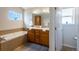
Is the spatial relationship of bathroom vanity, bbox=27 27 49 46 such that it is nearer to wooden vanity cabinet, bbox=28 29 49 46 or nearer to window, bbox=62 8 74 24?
wooden vanity cabinet, bbox=28 29 49 46

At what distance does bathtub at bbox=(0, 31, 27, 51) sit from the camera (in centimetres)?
118

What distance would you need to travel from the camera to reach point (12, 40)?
1.31 metres

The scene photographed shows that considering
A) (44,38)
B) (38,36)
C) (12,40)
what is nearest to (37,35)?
(38,36)

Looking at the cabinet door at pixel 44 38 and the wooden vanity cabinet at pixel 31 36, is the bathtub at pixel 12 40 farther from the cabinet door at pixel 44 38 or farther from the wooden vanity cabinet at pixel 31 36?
the cabinet door at pixel 44 38

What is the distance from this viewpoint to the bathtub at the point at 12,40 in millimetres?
1184

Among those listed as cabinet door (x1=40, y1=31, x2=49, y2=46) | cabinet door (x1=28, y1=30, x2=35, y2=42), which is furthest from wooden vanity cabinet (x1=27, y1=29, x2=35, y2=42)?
cabinet door (x1=40, y1=31, x2=49, y2=46)

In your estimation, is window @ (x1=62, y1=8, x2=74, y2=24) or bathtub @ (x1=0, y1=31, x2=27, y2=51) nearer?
bathtub @ (x1=0, y1=31, x2=27, y2=51)

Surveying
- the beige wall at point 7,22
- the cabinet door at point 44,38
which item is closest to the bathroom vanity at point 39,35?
the cabinet door at point 44,38

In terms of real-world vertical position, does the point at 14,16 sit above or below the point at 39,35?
above

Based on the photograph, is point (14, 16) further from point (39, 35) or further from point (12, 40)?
point (39, 35)

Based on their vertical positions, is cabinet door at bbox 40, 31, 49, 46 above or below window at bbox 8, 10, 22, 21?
below

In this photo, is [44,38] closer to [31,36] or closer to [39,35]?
[39,35]

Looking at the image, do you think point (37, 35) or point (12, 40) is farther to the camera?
point (37, 35)
